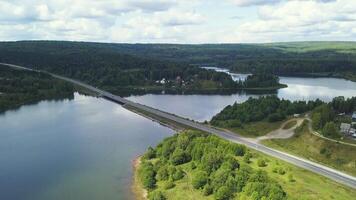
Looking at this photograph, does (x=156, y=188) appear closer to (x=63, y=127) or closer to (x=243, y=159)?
(x=243, y=159)

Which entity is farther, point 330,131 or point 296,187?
point 330,131

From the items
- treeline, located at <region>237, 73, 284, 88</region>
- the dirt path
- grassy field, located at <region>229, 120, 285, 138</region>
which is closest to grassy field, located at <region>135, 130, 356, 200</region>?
the dirt path

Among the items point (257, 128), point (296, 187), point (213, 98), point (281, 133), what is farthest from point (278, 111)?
point (213, 98)

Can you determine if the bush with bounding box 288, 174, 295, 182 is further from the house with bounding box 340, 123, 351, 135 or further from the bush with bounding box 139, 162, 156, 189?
the house with bounding box 340, 123, 351, 135

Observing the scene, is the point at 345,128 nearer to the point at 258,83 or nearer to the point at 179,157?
the point at 179,157

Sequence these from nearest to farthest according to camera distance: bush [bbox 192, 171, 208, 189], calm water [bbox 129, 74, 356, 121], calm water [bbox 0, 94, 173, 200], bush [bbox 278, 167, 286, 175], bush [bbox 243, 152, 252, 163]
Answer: bush [bbox 192, 171, 208, 189]
bush [bbox 278, 167, 286, 175]
bush [bbox 243, 152, 252, 163]
calm water [bbox 0, 94, 173, 200]
calm water [bbox 129, 74, 356, 121]

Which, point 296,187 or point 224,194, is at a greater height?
point 296,187

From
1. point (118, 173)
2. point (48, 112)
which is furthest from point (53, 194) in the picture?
point (48, 112)
